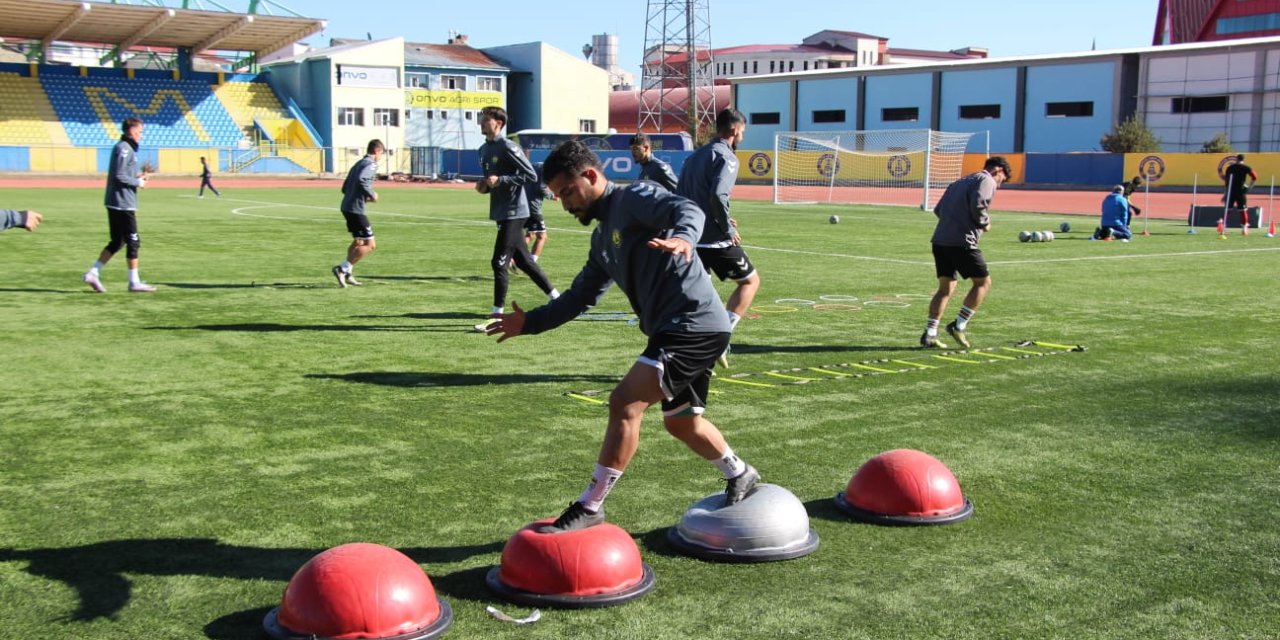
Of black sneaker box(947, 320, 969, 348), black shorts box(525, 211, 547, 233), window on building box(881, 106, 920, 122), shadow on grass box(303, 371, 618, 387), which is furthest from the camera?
window on building box(881, 106, 920, 122)

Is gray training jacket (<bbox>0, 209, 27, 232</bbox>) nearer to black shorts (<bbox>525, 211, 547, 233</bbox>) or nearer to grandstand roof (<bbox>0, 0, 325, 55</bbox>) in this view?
black shorts (<bbox>525, 211, 547, 233</bbox>)

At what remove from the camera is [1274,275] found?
18094 millimetres

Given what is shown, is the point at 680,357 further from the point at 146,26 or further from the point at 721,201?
the point at 146,26

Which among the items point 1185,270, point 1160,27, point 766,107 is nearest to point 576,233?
point 1185,270

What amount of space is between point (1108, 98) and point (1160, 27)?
47.6 meters

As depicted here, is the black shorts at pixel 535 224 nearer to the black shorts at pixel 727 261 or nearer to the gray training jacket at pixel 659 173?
the gray training jacket at pixel 659 173

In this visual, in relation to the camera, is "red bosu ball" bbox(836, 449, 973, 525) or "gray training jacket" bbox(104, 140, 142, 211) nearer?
"red bosu ball" bbox(836, 449, 973, 525)

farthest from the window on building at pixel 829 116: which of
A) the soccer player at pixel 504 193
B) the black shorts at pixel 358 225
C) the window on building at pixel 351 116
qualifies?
the soccer player at pixel 504 193

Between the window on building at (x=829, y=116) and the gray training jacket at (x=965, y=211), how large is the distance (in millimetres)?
64292

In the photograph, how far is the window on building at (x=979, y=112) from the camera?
65500 mm

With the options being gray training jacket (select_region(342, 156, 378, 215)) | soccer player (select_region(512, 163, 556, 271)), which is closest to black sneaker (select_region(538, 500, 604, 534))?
soccer player (select_region(512, 163, 556, 271))

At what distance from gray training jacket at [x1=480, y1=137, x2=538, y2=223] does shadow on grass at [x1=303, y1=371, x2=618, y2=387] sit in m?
3.23

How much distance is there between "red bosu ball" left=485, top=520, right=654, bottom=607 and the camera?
472cm

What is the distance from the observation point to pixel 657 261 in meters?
5.24
